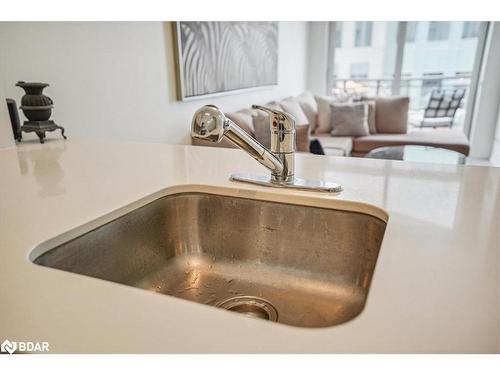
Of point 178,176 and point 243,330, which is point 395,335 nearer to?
point 243,330

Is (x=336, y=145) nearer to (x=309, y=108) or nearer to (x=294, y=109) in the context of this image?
(x=294, y=109)

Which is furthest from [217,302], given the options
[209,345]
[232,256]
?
[209,345]

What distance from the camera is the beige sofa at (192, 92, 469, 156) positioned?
11.9 ft

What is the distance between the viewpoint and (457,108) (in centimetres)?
483

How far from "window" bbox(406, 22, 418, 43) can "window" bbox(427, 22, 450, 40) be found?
180 mm

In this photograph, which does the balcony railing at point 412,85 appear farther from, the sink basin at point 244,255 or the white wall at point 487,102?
the sink basin at point 244,255

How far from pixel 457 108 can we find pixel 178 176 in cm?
493

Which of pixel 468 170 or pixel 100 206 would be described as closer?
pixel 100 206

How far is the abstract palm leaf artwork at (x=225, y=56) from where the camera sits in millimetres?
2461

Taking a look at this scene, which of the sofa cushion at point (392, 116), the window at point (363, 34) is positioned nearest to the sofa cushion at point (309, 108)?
the sofa cushion at point (392, 116)

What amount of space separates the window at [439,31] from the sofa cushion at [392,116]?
1218mm

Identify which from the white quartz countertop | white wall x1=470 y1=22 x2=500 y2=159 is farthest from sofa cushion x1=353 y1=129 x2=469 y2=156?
the white quartz countertop

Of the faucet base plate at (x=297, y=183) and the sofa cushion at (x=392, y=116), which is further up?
the faucet base plate at (x=297, y=183)
